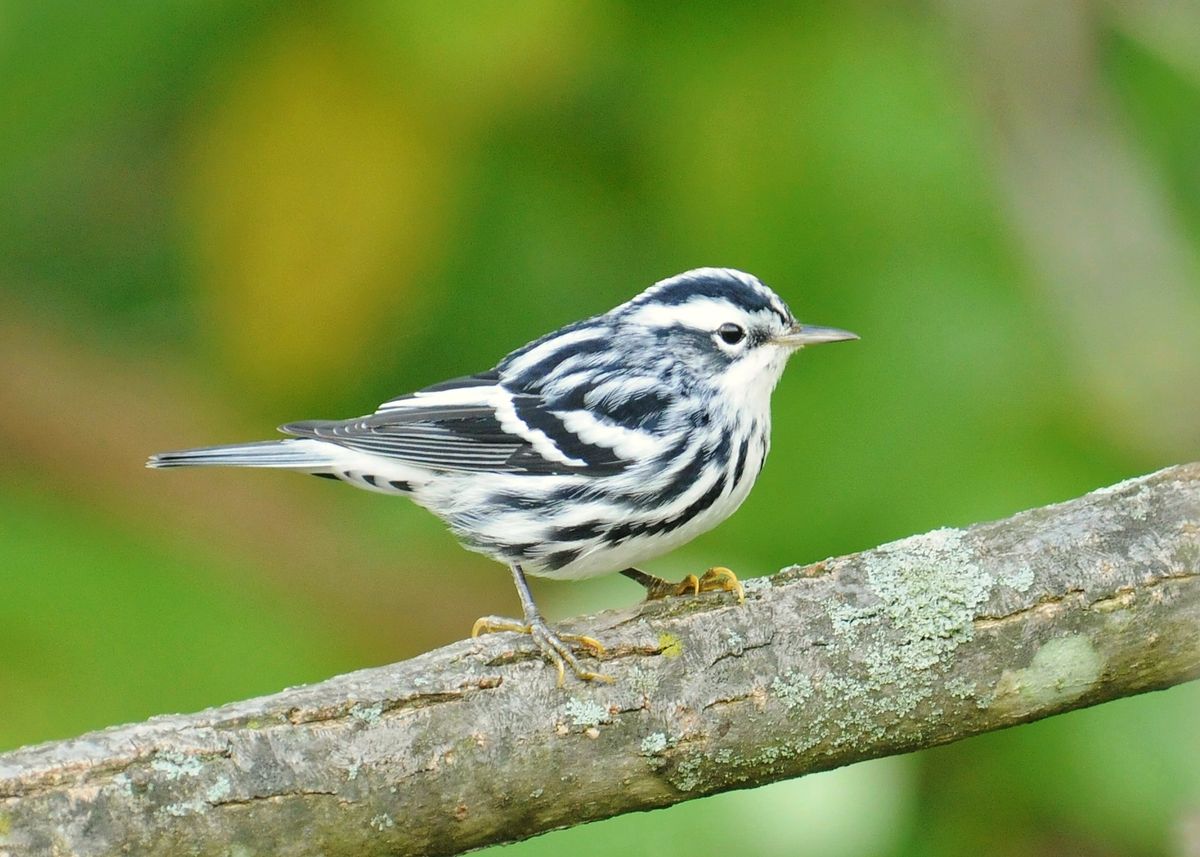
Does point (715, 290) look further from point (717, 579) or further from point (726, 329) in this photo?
point (717, 579)

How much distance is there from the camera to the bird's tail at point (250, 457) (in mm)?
3479

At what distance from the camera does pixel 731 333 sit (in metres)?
3.51

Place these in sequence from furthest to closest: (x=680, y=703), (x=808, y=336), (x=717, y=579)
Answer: (x=808, y=336) → (x=717, y=579) → (x=680, y=703)

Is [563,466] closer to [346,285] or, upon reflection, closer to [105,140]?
[346,285]

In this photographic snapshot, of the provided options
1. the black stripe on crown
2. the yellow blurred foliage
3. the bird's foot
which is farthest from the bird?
the yellow blurred foliage

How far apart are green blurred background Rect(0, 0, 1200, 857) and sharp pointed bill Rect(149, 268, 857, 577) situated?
37 cm

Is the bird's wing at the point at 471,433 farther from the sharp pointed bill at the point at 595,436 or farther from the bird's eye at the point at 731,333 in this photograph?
the bird's eye at the point at 731,333

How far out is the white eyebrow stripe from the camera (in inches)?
138

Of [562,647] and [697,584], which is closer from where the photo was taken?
[562,647]

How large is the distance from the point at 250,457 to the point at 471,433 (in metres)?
0.57

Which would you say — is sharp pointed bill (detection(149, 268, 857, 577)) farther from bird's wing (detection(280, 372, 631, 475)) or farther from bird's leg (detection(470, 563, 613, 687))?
bird's leg (detection(470, 563, 613, 687))

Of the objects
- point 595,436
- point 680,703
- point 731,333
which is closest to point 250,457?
point 595,436

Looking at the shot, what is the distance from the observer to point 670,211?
13.4 ft

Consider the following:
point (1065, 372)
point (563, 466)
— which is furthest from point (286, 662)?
point (1065, 372)
